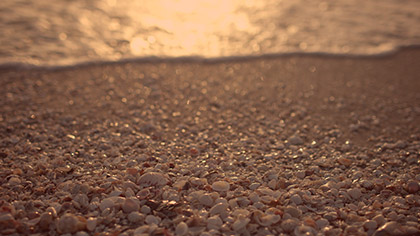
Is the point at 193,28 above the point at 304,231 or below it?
above

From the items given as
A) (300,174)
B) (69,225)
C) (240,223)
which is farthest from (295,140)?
(69,225)

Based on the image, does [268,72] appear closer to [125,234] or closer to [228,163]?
[228,163]

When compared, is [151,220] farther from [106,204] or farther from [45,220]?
[45,220]

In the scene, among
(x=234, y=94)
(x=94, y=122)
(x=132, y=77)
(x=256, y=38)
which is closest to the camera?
(x=94, y=122)

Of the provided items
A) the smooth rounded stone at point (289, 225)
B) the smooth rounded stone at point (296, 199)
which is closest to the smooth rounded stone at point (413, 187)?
the smooth rounded stone at point (296, 199)

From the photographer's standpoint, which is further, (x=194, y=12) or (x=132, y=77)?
(x=194, y=12)

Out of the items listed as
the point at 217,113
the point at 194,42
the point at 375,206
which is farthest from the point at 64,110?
the point at 375,206
